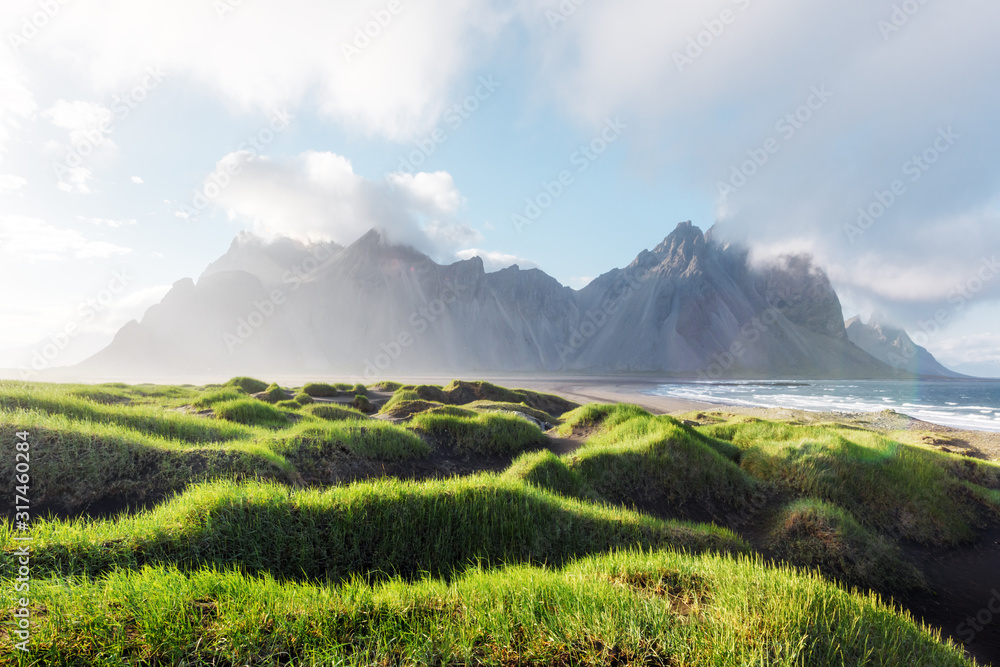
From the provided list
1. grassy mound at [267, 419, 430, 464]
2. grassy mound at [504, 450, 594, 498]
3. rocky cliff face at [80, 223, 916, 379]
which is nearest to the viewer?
grassy mound at [504, 450, 594, 498]

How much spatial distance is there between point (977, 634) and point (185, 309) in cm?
22077

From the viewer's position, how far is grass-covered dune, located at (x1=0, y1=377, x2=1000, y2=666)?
2.83 meters

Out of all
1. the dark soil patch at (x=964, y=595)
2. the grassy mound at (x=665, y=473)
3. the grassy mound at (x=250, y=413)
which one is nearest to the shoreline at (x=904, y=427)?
the dark soil patch at (x=964, y=595)

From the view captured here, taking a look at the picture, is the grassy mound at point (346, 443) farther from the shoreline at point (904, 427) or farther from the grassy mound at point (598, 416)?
the shoreline at point (904, 427)

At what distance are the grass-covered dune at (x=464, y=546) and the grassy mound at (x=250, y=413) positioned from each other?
2480mm

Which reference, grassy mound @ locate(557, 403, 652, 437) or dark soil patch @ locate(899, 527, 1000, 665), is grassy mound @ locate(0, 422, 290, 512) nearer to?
grassy mound @ locate(557, 403, 652, 437)

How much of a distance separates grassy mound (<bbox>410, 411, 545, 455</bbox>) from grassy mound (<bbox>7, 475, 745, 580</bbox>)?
22.6 feet

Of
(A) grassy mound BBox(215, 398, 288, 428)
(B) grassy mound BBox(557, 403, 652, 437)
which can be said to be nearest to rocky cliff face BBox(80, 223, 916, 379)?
(A) grassy mound BBox(215, 398, 288, 428)

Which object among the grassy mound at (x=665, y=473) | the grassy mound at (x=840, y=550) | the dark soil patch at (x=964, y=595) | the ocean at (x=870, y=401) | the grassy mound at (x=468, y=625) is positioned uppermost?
the grassy mound at (x=468, y=625)

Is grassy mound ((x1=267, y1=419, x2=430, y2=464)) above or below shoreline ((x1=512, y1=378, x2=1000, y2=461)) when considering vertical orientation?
above

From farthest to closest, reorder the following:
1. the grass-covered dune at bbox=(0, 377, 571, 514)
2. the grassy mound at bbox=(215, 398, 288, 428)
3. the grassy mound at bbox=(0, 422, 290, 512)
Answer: the grassy mound at bbox=(215, 398, 288, 428) < the grass-covered dune at bbox=(0, 377, 571, 514) < the grassy mound at bbox=(0, 422, 290, 512)

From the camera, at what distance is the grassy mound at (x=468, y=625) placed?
106 inches

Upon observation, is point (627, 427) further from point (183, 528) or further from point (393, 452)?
point (183, 528)

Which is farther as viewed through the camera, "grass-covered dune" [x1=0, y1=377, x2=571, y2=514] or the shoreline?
the shoreline
